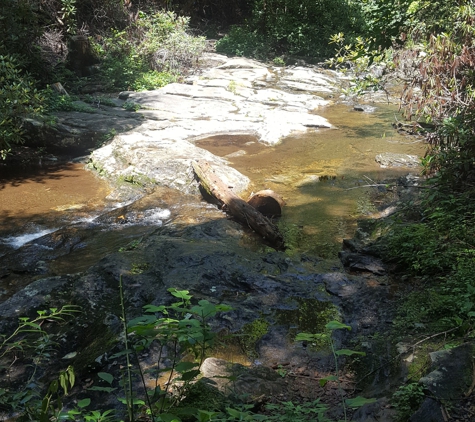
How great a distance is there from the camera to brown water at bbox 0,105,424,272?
595 centimetres

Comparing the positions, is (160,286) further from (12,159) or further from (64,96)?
(64,96)

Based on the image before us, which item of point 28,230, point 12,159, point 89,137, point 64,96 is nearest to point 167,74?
point 64,96

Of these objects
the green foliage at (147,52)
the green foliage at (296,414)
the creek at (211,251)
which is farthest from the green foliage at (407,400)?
the green foliage at (147,52)

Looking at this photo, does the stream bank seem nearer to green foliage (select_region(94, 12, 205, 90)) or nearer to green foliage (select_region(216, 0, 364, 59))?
green foliage (select_region(94, 12, 205, 90))

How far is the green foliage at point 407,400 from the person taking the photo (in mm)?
2229

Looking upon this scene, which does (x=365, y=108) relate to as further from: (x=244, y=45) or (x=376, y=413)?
(x=376, y=413)

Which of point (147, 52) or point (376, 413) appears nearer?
point (376, 413)

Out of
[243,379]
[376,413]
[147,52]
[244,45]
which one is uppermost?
[244,45]

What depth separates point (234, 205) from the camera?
Answer: 20.1 ft

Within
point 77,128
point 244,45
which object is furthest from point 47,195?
point 244,45

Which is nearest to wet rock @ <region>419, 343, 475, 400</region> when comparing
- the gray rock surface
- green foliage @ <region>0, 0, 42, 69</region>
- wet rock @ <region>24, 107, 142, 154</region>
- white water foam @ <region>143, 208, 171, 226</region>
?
white water foam @ <region>143, 208, 171, 226</region>

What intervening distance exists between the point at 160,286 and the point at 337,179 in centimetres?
456

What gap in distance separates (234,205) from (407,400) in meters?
4.04

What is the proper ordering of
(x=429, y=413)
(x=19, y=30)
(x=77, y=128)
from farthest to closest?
(x=19, y=30) < (x=77, y=128) < (x=429, y=413)
